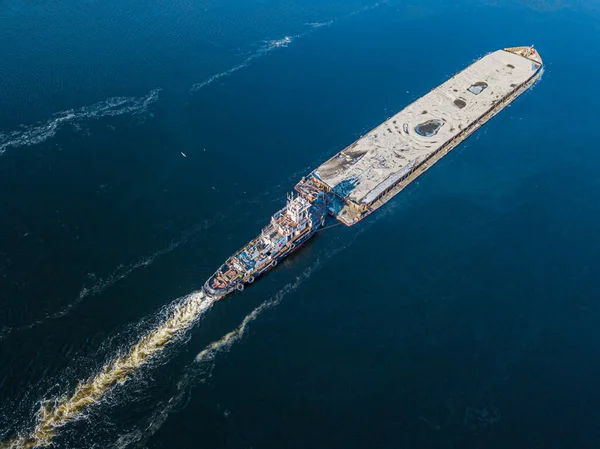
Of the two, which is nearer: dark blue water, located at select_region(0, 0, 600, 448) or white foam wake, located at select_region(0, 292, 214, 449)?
white foam wake, located at select_region(0, 292, 214, 449)

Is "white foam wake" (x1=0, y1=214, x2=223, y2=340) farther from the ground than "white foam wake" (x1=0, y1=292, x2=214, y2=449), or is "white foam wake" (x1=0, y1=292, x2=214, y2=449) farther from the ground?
"white foam wake" (x1=0, y1=214, x2=223, y2=340)

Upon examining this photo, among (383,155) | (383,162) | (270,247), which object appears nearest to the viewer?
(270,247)

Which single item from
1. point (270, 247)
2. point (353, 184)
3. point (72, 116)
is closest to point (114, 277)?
point (270, 247)

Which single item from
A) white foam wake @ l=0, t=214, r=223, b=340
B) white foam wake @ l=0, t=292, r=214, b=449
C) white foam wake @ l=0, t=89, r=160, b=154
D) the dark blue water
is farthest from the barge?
white foam wake @ l=0, t=89, r=160, b=154

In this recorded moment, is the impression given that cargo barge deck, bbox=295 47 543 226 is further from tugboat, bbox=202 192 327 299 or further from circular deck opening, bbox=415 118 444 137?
tugboat, bbox=202 192 327 299

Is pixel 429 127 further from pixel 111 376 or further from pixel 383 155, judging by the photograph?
pixel 111 376

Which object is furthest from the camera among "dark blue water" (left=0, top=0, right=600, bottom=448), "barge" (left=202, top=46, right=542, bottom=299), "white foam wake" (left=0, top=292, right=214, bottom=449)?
"barge" (left=202, top=46, right=542, bottom=299)

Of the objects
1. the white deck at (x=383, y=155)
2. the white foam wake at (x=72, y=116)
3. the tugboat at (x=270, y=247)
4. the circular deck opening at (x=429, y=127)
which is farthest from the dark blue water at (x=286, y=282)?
the circular deck opening at (x=429, y=127)
